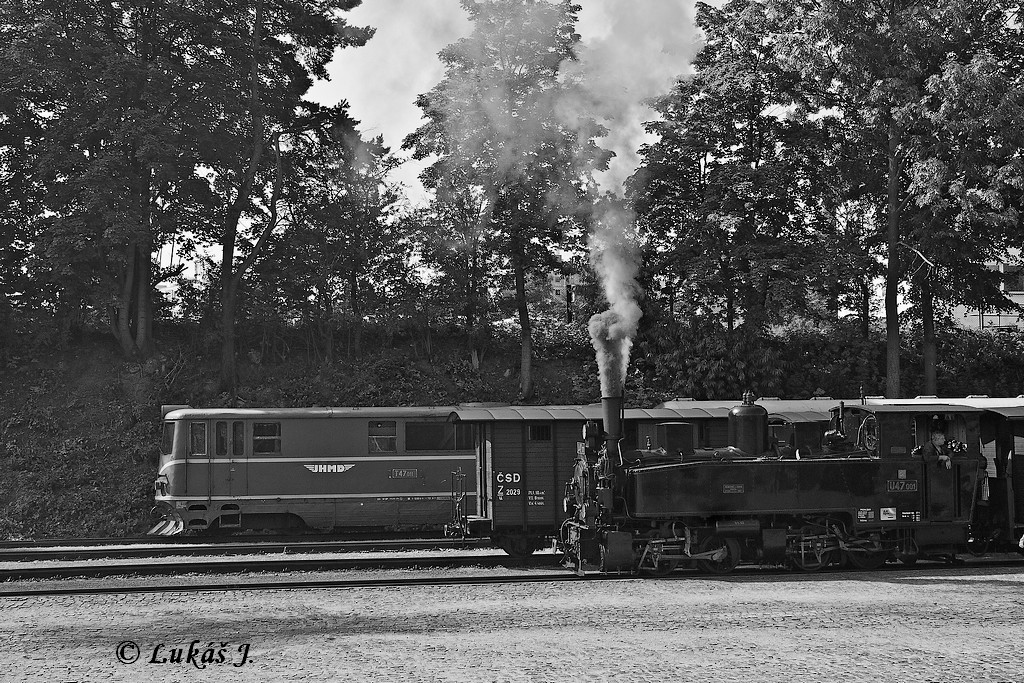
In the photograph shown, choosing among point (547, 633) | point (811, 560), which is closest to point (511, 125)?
point (811, 560)

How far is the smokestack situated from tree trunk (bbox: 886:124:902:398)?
58.5 ft

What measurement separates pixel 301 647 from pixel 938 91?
24651 mm

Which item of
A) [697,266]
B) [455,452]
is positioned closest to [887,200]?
[697,266]

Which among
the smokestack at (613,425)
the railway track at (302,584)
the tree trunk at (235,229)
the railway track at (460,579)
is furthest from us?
the tree trunk at (235,229)

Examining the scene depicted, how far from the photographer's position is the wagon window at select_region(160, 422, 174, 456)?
63.5ft

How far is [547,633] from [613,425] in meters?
4.47

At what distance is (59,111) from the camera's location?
2761 centimetres

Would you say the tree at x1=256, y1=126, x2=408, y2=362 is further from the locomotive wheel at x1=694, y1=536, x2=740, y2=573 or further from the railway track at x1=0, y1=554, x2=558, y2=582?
the locomotive wheel at x1=694, y1=536, x2=740, y2=573

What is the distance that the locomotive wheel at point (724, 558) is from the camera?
48.9ft

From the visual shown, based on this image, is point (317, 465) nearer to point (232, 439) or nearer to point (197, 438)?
point (232, 439)

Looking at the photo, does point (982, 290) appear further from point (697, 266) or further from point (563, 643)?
point (563, 643)

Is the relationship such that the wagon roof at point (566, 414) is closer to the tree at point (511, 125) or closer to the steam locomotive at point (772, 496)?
the steam locomotive at point (772, 496)

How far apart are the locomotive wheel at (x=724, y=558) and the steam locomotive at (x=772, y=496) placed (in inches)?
0.6

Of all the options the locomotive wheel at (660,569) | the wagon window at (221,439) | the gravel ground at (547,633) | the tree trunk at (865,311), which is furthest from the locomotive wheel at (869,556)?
the tree trunk at (865,311)
